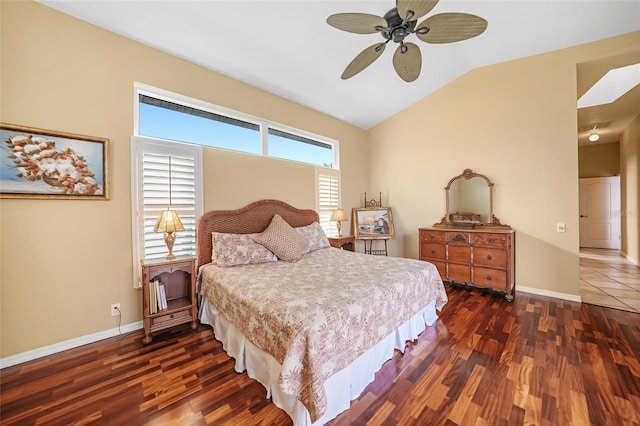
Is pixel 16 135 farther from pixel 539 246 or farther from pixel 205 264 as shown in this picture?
pixel 539 246

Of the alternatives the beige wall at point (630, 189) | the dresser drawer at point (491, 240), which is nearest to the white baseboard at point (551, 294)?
the dresser drawer at point (491, 240)

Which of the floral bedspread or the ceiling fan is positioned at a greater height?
the ceiling fan

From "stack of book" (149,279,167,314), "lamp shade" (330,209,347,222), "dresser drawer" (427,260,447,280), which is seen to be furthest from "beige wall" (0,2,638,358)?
"dresser drawer" (427,260,447,280)

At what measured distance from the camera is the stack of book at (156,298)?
238 centimetres

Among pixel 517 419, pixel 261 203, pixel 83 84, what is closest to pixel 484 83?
pixel 261 203

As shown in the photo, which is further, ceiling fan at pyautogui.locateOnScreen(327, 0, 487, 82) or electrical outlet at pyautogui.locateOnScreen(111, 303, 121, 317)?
electrical outlet at pyautogui.locateOnScreen(111, 303, 121, 317)

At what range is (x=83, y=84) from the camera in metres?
2.33

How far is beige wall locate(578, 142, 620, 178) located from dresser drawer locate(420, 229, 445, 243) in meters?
6.51

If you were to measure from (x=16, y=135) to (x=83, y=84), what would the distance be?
72cm

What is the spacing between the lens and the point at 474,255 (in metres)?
3.53

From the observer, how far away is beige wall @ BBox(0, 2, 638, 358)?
209 cm

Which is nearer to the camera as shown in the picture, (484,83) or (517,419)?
(517,419)

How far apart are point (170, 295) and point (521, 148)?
17.0ft

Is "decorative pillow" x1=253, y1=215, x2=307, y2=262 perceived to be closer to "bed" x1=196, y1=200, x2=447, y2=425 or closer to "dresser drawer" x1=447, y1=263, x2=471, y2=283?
"bed" x1=196, y1=200, x2=447, y2=425
